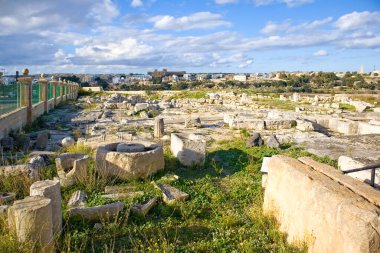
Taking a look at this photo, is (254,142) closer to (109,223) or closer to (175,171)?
(175,171)

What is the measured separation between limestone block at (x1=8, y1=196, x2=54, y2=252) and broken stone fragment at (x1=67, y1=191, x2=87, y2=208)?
1.64 metres

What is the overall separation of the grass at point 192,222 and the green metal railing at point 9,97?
607cm

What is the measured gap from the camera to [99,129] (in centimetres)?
1603

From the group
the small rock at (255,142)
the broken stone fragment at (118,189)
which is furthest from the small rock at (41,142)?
the small rock at (255,142)

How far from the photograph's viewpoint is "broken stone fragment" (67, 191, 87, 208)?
6102mm

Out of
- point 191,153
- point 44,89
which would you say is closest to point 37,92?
point 44,89

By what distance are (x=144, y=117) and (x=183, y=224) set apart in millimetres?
15761

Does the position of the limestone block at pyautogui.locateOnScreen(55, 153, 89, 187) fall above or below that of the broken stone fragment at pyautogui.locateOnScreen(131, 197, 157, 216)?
above

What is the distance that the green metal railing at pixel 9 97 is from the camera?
41.4ft

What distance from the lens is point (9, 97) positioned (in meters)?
13.8

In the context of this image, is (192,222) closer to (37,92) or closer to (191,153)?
(191,153)

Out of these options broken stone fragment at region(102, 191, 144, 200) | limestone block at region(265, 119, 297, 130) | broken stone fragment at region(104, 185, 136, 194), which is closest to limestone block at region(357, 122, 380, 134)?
limestone block at region(265, 119, 297, 130)

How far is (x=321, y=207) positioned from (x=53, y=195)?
12.1 ft

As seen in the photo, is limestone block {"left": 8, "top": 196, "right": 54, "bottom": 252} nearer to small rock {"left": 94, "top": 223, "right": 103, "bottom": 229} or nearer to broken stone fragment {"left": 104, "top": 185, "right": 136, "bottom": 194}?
small rock {"left": 94, "top": 223, "right": 103, "bottom": 229}
